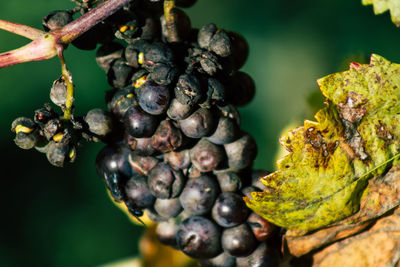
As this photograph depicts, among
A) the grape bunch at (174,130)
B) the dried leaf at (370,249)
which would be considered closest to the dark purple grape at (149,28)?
the grape bunch at (174,130)

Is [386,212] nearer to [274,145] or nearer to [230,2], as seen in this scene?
[274,145]

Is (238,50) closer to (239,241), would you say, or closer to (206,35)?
(206,35)

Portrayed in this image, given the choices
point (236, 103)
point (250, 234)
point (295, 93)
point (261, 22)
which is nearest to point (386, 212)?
point (250, 234)

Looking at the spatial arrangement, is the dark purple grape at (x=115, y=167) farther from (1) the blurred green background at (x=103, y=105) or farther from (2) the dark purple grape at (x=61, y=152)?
(1) the blurred green background at (x=103, y=105)

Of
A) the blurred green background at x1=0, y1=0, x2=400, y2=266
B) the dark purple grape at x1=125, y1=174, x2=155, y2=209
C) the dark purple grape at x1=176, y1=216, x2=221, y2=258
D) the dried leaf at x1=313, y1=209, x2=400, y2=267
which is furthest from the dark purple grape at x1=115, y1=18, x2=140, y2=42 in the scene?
the blurred green background at x1=0, y1=0, x2=400, y2=266

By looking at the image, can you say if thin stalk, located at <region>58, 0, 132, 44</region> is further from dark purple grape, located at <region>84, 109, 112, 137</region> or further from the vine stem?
dark purple grape, located at <region>84, 109, 112, 137</region>

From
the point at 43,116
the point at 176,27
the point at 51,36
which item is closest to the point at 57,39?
the point at 51,36
